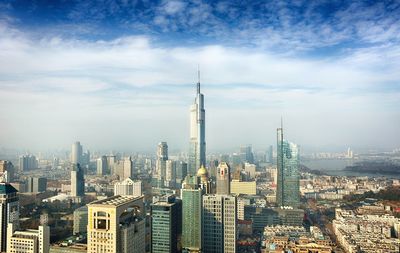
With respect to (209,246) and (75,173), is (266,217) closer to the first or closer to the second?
(209,246)

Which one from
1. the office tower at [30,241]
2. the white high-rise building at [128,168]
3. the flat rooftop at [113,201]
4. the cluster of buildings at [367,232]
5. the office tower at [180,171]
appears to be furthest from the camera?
the white high-rise building at [128,168]

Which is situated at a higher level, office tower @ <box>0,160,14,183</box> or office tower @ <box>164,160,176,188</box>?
office tower @ <box>0,160,14,183</box>

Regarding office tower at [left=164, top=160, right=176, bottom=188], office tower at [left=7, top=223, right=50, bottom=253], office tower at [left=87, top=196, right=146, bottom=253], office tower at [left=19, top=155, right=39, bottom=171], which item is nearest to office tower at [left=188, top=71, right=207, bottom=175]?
office tower at [left=164, top=160, right=176, bottom=188]

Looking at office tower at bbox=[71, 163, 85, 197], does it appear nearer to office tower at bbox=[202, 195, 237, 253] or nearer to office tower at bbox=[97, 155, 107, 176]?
office tower at bbox=[97, 155, 107, 176]

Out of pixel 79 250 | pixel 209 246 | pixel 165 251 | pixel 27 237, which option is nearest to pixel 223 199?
pixel 209 246

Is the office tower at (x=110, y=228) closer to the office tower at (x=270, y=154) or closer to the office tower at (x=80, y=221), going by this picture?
the office tower at (x=80, y=221)

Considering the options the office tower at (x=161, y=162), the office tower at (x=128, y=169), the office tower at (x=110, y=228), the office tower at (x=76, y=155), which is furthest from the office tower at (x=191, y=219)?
the office tower at (x=128, y=169)

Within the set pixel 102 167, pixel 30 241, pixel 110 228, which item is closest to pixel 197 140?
pixel 102 167
